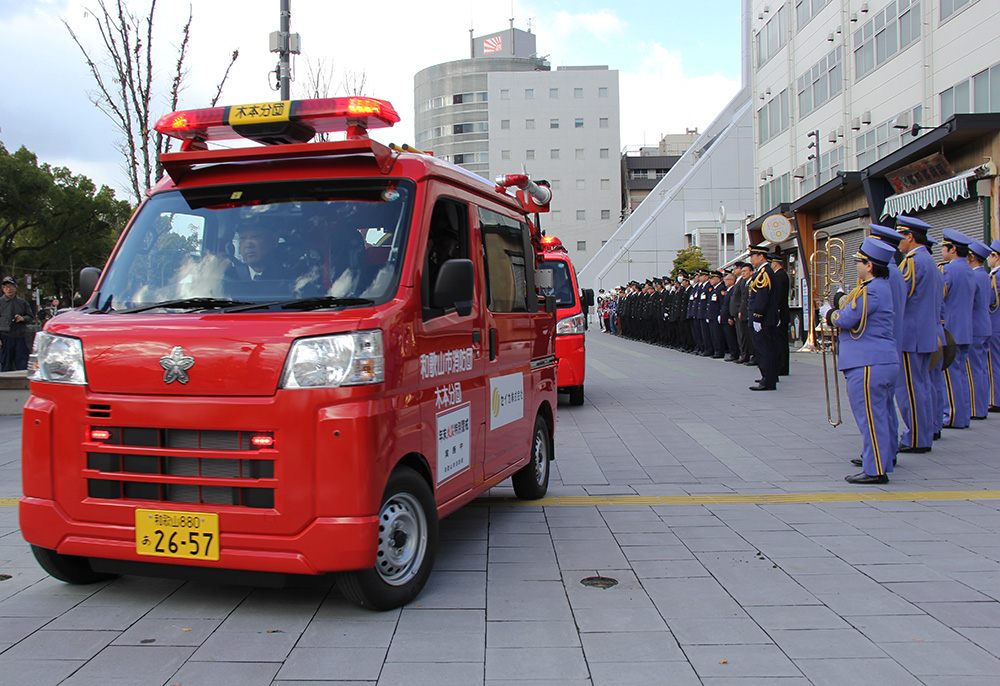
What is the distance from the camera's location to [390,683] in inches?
127

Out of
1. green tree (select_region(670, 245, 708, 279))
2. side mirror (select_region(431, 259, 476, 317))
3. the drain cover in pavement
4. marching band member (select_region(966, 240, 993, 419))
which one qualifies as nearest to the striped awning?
marching band member (select_region(966, 240, 993, 419))

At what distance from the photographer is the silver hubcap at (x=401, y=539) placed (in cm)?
394

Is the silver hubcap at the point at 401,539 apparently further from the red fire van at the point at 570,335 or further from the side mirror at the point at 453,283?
the red fire van at the point at 570,335

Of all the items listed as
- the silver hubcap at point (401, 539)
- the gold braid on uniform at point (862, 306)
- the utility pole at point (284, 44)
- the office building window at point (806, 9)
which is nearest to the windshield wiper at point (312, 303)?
the silver hubcap at point (401, 539)

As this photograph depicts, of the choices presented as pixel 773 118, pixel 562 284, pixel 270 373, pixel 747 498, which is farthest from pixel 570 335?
pixel 773 118

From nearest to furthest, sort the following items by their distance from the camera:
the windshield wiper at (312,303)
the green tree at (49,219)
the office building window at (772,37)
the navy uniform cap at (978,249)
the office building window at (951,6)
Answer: the windshield wiper at (312,303) < the navy uniform cap at (978,249) < the office building window at (951,6) < the office building window at (772,37) < the green tree at (49,219)

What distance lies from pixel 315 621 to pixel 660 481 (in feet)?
12.9

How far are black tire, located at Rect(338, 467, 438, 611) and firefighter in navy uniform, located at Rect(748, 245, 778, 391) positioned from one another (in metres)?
10.5

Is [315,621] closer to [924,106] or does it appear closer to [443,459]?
[443,459]

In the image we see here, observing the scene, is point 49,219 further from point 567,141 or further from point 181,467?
point 567,141

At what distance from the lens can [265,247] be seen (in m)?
4.18

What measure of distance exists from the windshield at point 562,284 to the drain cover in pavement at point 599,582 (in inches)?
295

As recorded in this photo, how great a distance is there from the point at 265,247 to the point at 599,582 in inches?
96.9

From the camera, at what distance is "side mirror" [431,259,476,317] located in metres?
4.11
